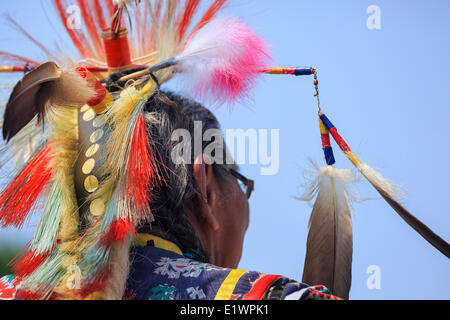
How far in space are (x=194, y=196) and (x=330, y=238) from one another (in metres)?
0.56

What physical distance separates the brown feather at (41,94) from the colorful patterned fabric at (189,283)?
0.47m

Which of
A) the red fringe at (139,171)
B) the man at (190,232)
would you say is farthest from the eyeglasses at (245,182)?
the red fringe at (139,171)

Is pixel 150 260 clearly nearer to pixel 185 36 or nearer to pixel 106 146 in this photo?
pixel 106 146

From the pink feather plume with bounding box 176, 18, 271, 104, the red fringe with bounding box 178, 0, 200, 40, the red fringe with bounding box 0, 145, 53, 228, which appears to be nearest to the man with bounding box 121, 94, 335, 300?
the pink feather plume with bounding box 176, 18, 271, 104

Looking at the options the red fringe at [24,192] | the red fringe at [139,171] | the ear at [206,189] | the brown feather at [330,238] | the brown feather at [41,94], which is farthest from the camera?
the brown feather at [330,238]

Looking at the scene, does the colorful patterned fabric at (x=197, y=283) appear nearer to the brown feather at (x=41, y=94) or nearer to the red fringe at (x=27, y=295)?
the red fringe at (x=27, y=295)

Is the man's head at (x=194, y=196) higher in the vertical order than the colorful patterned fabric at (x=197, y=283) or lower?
higher

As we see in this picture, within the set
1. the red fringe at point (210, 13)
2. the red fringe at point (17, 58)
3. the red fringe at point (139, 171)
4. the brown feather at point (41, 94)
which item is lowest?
the red fringe at point (139, 171)

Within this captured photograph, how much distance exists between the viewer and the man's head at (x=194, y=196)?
5.18 feet

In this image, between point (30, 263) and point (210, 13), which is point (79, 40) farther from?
point (30, 263)

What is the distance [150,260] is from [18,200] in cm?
45

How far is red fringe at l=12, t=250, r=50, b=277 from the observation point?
1420 millimetres

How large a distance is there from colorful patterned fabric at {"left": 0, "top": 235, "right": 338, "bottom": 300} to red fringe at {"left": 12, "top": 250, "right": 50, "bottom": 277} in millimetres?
48

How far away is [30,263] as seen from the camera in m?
1.42
